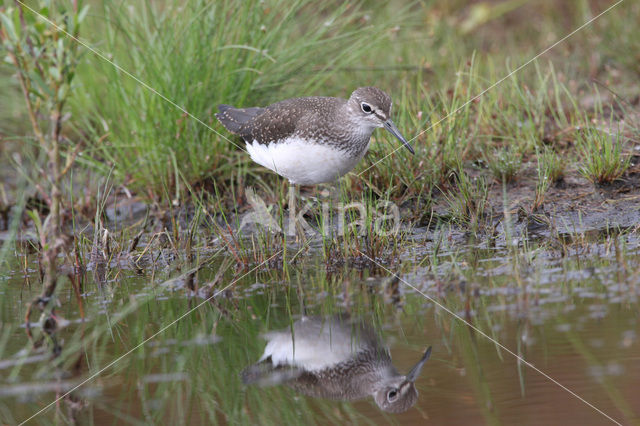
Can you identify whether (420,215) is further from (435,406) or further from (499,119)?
(435,406)

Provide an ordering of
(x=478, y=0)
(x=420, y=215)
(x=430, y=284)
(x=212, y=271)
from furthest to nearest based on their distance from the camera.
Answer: (x=478, y=0)
(x=420, y=215)
(x=212, y=271)
(x=430, y=284)

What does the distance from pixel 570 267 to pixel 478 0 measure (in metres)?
9.10

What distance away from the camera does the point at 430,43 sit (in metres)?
10.1

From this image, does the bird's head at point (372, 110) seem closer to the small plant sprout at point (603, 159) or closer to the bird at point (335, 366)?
Result: the small plant sprout at point (603, 159)

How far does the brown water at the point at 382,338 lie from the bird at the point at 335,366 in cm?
6

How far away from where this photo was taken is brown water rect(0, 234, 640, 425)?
3404 mm

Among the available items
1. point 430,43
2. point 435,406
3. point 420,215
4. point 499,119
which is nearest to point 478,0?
point 430,43

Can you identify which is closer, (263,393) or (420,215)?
(263,393)

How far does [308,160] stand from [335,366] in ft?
7.64

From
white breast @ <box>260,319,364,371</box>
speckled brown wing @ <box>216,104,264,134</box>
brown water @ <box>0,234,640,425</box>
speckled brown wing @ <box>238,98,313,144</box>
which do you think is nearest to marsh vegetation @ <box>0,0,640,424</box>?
brown water @ <box>0,234,640,425</box>

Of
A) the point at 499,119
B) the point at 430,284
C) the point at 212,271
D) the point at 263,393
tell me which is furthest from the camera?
the point at 499,119

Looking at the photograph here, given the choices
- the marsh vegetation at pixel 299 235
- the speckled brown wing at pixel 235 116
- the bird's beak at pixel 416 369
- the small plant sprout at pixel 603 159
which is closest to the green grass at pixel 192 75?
the marsh vegetation at pixel 299 235

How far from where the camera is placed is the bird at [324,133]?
5.88 metres

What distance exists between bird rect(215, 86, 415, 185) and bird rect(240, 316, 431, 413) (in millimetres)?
1813
